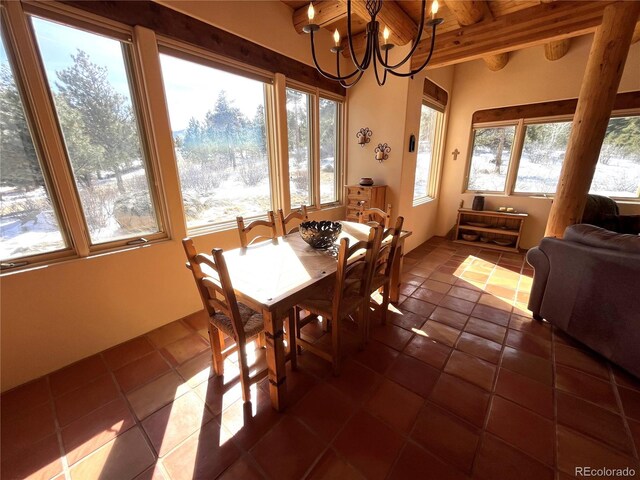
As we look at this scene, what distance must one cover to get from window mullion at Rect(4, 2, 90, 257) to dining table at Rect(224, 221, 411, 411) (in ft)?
3.33

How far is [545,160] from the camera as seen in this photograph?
3803mm

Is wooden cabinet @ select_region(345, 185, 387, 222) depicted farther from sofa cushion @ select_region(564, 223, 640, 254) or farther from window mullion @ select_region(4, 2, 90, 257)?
window mullion @ select_region(4, 2, 90, 257)

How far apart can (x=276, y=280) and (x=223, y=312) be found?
36cm

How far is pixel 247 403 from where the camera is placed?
149cm

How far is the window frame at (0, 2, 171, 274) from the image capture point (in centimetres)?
143

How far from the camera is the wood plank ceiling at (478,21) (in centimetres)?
214

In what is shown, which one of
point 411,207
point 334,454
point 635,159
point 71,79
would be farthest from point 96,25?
point 635,159

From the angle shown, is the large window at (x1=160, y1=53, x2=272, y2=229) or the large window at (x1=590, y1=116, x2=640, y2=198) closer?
the large window at (x1=160, y1=53, x2=272, y2=229)

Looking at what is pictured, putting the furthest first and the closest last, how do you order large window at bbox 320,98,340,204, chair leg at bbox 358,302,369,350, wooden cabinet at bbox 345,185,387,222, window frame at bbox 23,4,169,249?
large window at bbox 320,98,340,204
wooden cabinet at bbox 345,185,387,222
chair leg at bbox 358,302,369,350
window frame at bbox 23,4,169,249

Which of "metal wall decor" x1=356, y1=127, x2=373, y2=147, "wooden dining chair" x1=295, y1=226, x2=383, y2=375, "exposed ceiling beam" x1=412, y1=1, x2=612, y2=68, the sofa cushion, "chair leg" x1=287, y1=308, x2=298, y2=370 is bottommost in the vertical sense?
"chair leg" x1=287, y1=308, x2=298, y2=370

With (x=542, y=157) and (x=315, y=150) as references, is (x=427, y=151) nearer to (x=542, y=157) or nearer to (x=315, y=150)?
(x=542, y=157)

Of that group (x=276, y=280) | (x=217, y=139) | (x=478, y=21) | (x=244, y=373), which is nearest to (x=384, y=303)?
(x=276, y=280)

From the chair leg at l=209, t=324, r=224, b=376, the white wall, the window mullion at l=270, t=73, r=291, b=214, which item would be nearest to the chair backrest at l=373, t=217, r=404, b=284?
the chair leg at l=209, t=324, r=224, b=376

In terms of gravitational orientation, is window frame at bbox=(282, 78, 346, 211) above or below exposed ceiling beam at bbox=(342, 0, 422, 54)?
below
